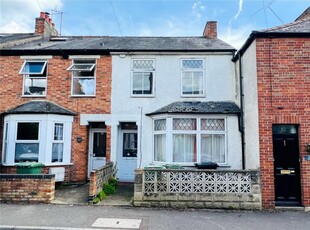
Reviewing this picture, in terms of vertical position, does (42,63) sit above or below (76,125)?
above

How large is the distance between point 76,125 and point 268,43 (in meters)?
7.85

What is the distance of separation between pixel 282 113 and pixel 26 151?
366 inches

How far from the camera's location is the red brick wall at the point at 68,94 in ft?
34.2

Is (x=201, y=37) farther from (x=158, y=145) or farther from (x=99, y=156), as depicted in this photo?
(x=99, y=156)

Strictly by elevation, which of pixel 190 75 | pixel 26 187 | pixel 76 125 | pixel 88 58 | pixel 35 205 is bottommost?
pixel 35 205

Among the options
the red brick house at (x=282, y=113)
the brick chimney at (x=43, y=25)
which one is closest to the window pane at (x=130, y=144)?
the red brick house at (x=282, y=113)

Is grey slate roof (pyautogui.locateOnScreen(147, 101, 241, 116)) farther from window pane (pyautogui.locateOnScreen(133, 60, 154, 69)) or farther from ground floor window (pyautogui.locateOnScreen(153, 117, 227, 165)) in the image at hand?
window pane (pyautogui.locateOnScreen(133, 60, 154, 69))

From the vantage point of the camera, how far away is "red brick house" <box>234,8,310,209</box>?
726 centimetres

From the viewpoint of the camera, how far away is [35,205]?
23.3 feet

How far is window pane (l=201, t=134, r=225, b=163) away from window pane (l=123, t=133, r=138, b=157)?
3010 mm

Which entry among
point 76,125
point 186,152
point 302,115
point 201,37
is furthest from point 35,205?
point 201,37

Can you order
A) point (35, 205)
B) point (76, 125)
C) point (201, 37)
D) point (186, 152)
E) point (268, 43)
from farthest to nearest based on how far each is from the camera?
1. point (201, 37)
2. point (76, 125)
3. point (186, 152)
4. point (268, 43)
5. point (35, 205)

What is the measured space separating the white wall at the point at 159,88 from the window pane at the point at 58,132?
208 cm

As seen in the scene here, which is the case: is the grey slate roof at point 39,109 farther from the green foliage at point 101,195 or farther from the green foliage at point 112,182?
the green foliage at point 101,195
